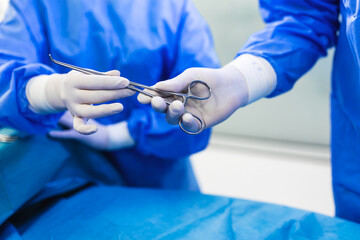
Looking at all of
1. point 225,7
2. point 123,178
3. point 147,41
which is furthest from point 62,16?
point 225,7

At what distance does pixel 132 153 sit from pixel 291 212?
1.61 feet

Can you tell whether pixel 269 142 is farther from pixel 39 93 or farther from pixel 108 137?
pixel 39 93

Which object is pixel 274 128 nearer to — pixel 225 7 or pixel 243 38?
pixel 243 38

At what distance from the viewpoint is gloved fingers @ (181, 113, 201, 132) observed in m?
0.59

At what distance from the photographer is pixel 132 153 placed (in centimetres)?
102

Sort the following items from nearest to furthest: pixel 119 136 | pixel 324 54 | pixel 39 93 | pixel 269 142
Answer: pixel 39 93 → pixel 324 54 → pixel 119 136 → pixel 269 142

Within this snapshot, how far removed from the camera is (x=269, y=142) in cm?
146

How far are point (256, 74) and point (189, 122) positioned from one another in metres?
0.22

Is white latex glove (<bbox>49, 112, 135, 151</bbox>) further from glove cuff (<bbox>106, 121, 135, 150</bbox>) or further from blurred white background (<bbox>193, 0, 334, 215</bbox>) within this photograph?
blurred white background (<bbox>193, 0, 334, 215</bbox>)

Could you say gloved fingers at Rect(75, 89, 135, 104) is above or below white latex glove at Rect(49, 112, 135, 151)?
above

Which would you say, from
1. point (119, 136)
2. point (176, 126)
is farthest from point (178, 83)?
point (119, 136)

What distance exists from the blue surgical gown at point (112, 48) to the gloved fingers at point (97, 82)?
0.15m

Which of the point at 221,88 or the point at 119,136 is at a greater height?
the point at 221,88

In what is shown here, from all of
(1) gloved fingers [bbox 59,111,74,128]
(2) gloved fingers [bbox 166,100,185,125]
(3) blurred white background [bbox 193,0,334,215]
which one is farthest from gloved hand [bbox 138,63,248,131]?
(3) blurred white background [bbox 193,0,334,215]
